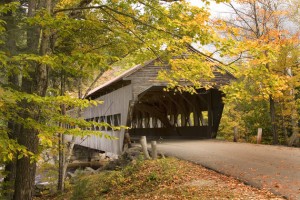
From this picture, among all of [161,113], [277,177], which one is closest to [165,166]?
[277,177]

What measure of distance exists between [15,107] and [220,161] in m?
7.21

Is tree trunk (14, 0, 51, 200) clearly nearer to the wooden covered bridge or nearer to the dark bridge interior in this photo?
the wooden covered bridge

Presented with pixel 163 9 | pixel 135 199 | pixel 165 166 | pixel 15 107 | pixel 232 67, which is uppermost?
pixel 163 9

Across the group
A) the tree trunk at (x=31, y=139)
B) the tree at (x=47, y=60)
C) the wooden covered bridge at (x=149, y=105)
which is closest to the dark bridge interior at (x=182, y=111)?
the wooden covered bridge at (x=149, y=105)

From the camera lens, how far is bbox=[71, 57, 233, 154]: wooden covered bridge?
55.6ft

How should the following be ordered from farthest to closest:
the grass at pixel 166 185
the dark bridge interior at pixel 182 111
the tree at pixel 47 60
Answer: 1. the dark bridge interior at pixel 182 111
2. the grass at pixel 166 185
3. the tree at pixel 47 60

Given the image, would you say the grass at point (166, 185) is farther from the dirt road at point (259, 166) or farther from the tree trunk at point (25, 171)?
the tree trunk at point (25, 171)

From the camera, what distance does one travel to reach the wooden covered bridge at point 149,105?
1694cm

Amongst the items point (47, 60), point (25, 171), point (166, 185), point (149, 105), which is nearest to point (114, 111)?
point (149, 105)

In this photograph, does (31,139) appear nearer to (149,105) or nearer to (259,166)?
(259,166)

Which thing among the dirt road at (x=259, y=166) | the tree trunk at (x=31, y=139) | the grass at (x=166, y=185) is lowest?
the grass at (x=166, y=185)

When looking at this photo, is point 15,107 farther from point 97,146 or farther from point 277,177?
point 97,146

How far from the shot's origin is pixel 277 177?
802 centimetres

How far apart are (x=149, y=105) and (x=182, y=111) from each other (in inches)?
171
